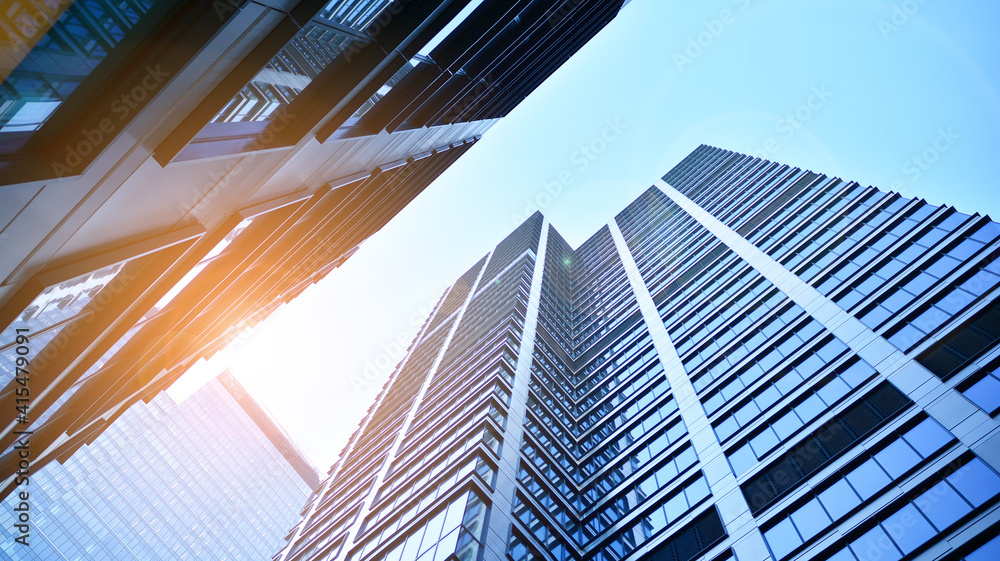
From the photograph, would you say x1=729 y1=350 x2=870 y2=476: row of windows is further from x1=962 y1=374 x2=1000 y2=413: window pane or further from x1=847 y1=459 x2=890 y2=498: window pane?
x1=962 y1=374 x2=1000 y2=413: window pane

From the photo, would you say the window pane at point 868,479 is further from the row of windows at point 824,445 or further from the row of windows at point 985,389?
the row of windows at point 985,389

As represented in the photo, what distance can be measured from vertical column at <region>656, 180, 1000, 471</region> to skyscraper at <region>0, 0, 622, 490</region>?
21.0m

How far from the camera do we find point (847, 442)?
73.6ft

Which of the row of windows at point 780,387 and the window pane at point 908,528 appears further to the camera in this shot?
the row of windows at point 780,387

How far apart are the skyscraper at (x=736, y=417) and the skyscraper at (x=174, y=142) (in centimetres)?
1340

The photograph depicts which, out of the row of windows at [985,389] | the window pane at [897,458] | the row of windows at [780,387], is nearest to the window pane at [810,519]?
the window pane at [897,458]

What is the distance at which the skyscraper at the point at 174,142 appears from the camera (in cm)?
625

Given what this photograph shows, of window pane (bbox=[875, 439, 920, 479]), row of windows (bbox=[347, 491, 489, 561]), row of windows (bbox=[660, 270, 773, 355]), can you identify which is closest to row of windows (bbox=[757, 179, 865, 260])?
row of windows (bbox=[660, 270, 773, 355])

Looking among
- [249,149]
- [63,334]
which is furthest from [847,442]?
[63,334]

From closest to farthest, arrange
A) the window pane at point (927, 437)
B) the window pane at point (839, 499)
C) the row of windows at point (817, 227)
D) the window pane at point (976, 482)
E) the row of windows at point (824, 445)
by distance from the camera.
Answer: the window pane at point (976, 482)
the window pane at point (927, 437)
the window pane at point (839, 499)
the row of windows at point (824, 445)
the row of windows at point (817, 227)

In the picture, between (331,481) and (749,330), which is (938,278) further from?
(331,481)

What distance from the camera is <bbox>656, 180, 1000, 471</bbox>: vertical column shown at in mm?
18797

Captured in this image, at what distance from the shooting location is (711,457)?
2722cm

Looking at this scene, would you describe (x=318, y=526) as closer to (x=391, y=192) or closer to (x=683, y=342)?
A: (x=391, y=192)
